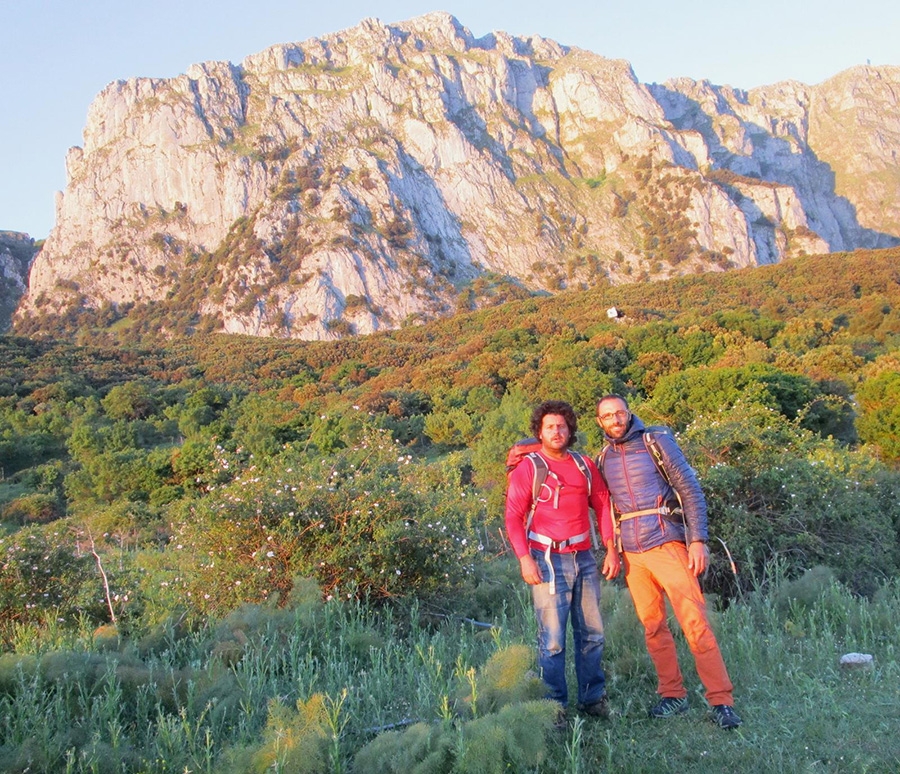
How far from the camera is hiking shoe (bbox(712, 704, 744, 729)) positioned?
3.02 metres

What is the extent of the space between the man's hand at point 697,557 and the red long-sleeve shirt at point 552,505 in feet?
1.64

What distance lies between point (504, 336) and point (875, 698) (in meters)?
35.5

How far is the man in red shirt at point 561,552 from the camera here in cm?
321

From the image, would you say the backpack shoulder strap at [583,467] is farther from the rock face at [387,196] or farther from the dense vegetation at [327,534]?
the rock face at [387,196]

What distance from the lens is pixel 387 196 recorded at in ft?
259

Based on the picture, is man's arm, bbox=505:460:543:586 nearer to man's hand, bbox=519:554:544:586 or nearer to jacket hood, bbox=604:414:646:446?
man's hand, bbox=519:554:544:586

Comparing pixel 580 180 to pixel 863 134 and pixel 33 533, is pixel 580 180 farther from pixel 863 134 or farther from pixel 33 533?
pixel 33 533

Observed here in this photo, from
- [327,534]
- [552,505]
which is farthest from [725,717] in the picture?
[327,534]

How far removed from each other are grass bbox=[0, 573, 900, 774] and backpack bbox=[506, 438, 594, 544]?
2.24 ft

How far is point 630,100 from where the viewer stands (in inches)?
3883

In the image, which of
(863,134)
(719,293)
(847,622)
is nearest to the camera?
(847,622)

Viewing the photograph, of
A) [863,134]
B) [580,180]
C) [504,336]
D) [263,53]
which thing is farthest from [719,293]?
[863,134]

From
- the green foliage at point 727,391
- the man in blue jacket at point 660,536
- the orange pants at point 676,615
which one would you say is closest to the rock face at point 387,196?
the green foliage at point 727,391

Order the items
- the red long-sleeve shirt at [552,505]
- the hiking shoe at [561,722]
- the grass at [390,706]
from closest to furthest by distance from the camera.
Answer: the grass at [390,706] → the hiking shoe at [561,722] → the red long-sleeve shirt at [552,505]
